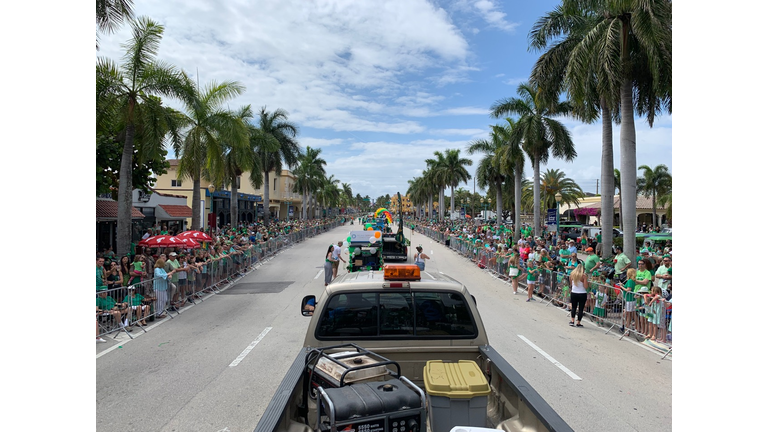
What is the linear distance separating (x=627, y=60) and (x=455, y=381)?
15.8m

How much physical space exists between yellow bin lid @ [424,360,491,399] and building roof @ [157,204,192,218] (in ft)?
104

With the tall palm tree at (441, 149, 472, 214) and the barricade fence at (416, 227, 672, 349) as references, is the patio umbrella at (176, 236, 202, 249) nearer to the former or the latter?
the barricade fence at (416, 227, 672, 349)

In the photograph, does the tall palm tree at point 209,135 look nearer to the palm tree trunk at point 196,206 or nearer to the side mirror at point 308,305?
the palm tree trunk at point 196,206

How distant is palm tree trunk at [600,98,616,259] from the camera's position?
1808 cm

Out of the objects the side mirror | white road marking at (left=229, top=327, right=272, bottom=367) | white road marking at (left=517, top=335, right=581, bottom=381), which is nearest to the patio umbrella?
white road marking at (left=229, top=327, right=272, bottom=367)

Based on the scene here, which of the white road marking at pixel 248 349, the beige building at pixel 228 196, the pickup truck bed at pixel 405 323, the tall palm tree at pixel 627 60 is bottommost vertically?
the white road marking at pixel 248 349

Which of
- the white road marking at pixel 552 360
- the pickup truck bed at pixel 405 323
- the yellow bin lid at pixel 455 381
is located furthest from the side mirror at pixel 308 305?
the white road marking at pixel 552 360

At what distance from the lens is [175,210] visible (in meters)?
33.2

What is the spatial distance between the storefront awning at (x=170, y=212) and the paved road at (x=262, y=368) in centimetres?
2081

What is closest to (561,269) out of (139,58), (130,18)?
(130,18)

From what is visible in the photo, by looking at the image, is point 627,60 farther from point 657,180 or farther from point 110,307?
point 657,180

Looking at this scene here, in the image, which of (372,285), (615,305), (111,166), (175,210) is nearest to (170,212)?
(175,210)

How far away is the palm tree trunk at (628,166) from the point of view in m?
15.7

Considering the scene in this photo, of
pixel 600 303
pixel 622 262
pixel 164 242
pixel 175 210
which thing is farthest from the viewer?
pixel 175 210
